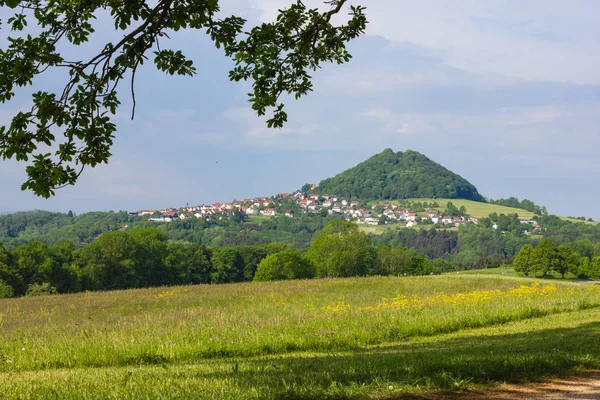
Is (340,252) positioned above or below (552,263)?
above

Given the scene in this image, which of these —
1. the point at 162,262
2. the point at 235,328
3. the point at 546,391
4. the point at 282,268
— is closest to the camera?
the point at 546,391

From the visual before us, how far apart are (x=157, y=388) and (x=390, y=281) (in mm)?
37788

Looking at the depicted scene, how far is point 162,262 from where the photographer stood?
109 m

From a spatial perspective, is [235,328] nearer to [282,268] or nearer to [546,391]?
[546,391]

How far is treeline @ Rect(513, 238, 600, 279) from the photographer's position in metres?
113

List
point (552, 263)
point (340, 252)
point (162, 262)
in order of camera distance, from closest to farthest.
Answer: point (340, 252) → point (162, 262) → point (552, 263)

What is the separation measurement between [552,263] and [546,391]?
372 feet

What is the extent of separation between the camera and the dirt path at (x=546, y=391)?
27.2 ft

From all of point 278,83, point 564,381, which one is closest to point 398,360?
point 564,381

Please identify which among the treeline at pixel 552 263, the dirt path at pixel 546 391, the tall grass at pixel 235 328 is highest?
the dirt path at pixel 546 391

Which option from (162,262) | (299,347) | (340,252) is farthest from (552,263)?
(299,347)

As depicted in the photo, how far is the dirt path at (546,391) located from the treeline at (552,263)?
11056 cm

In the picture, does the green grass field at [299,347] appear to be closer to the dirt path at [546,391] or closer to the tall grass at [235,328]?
the tall grass at [235,328]

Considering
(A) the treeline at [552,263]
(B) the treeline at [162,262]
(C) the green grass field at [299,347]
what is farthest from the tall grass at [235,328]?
(A) the treeline at [552,263]
